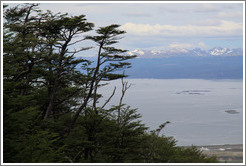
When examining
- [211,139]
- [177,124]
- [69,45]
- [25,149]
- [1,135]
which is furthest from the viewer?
[177,124]

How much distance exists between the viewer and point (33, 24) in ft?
58.0

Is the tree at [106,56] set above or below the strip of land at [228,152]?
above

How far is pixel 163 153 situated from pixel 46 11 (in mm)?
10481

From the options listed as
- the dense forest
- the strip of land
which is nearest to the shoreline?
the strip of land

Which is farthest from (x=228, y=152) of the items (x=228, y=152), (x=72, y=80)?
(x=72, y=80)

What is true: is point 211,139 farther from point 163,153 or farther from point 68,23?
point 68,23

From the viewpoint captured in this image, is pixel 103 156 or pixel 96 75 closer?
pixel 103 156

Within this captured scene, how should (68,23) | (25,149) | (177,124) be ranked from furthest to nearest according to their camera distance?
(177,124) → (68,23) → (25,149)

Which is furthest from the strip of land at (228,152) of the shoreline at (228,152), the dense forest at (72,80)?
the dense forest at (72,80)

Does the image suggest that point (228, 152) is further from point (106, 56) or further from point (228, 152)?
point (106, 56)

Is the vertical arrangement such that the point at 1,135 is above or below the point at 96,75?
below

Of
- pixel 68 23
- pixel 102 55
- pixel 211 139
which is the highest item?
pixel 68 23

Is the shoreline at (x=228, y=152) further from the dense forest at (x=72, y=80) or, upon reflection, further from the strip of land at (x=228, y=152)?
the dense forest at (x=72, y=80)

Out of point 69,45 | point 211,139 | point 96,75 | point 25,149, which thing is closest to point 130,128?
point 96,75
